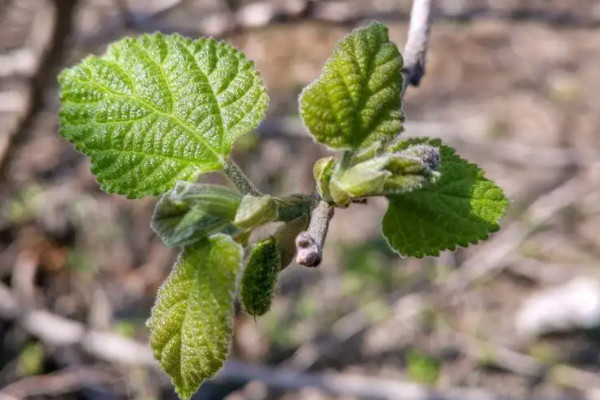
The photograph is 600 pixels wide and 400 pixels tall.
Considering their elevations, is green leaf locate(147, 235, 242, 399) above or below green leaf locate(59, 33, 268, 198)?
below

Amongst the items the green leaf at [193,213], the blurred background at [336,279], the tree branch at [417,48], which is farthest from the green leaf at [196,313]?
the blurred background at [336,279]

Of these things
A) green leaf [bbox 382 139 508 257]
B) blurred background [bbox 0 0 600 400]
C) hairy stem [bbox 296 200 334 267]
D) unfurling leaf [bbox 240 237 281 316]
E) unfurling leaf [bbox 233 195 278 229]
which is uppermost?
unfurling leaf [bbox 233 195 278 229]

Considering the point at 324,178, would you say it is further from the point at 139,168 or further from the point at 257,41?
the point at 257,41

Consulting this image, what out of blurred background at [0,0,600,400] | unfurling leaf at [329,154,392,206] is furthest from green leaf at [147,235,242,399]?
blurred background at [0,0,600,400]

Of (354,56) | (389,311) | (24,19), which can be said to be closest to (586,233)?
(389,311)

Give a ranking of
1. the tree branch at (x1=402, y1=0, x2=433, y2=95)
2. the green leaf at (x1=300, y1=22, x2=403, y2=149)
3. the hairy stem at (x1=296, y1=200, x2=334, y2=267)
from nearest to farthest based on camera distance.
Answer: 1. the hairy stem at (x1=296, y1=200, x2=334, y2=267)
2. the green leaf at (x1=300, y1=22, x2=403, y2=149)
3. the tree branch at (x1=402, y1=0, x2=433, y2=95)

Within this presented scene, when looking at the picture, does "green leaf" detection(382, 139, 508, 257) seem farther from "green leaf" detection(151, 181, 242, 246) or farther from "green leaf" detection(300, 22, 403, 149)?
"green leaf" detection(151, 181, 242, 246)

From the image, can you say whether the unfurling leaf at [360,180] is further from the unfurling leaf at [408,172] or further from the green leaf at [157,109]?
the green leaf at [157,109]
